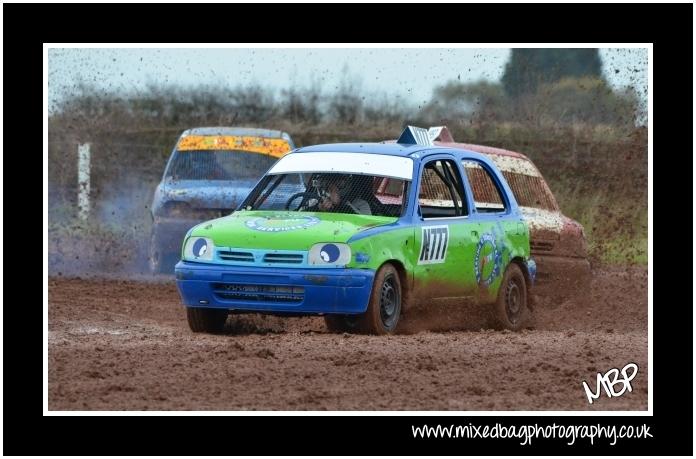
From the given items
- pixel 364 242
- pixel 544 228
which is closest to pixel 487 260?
pixel 364 242

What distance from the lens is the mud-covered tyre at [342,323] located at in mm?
10211

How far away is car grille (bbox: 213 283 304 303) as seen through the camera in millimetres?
9836

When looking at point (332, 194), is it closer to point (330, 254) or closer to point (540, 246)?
point (330, 254)

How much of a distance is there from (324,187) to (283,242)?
1025 mm

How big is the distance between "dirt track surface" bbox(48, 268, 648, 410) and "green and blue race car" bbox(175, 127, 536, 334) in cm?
26

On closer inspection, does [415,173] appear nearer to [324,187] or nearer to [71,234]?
[324,187]

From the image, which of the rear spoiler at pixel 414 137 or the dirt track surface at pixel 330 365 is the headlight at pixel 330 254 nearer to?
the dirt track surface at pixel 330 365

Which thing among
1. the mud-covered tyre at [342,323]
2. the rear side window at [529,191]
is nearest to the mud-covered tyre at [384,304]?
the mud-covered tyre at [342,323]

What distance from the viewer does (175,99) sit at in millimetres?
23953

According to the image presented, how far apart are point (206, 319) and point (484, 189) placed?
3071 mm

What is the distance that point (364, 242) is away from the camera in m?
9.94

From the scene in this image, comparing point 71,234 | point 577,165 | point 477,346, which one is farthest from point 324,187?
point 577,165

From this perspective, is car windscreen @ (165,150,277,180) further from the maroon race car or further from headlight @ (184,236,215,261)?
headlight @ (184,236,215,261)

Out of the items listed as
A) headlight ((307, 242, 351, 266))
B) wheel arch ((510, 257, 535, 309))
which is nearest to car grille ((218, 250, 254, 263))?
headlight ((307, 242, 351, 266))
